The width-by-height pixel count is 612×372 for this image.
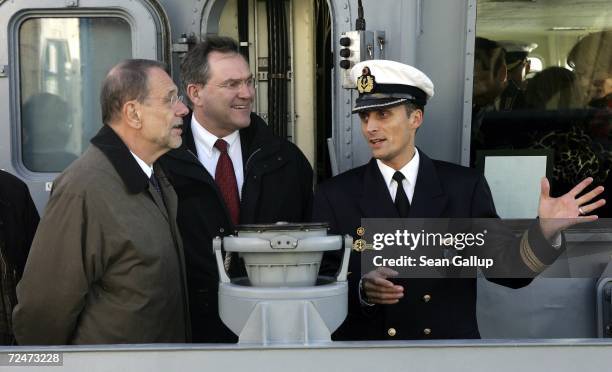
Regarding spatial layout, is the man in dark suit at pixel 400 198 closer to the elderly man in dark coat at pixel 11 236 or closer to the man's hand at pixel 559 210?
the man's hand at pixel 559 210

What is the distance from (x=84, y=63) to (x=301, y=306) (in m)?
1.86

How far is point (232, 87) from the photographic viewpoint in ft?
11.4

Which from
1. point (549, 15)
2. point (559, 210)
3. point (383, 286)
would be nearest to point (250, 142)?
point (383, 286)

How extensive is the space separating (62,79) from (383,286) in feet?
5.96

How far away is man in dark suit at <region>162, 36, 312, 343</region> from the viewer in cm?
325

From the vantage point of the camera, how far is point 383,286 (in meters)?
2.59

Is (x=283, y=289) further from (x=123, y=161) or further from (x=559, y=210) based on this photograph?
(x=559, y=210)

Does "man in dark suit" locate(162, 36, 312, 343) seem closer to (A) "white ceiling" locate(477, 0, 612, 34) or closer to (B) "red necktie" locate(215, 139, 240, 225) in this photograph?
(B) "red necktie" locate(215, 139, 240, 225)

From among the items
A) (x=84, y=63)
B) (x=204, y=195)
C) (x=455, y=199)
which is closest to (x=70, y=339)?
(x=204, y=195)

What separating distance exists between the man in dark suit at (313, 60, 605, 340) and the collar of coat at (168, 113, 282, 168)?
1.48ft

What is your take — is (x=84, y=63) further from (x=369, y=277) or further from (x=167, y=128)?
(x=369, y=277)

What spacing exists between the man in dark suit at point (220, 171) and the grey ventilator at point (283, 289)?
2.66 ft

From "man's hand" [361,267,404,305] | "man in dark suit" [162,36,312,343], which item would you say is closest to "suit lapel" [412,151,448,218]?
"man's hand" [361,267,404,305]

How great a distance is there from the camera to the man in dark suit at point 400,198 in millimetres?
2855
